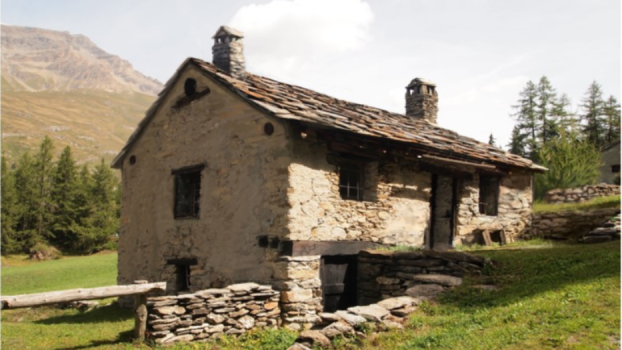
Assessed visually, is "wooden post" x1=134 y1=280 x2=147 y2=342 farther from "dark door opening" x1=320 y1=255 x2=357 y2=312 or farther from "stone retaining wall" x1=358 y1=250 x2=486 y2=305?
"stone retaining wall" x1=358 y1=250 x2=486 y2=305

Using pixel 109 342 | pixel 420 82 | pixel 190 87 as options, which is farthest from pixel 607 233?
pixel 109 342

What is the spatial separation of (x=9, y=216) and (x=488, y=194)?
38.5 m

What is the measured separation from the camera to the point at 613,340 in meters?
5.98

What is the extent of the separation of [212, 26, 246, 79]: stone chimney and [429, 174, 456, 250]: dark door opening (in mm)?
6533

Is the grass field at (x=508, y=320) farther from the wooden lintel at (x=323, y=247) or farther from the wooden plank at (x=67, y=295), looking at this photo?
the wooden lintel at (x=323, y=247)

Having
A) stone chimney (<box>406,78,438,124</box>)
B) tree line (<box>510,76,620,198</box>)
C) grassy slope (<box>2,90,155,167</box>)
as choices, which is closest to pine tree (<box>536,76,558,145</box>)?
tree line (<box>510,76,620,198</box>)

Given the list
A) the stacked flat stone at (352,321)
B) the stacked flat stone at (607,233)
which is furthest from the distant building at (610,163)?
the stacked flat stone at (352,321)

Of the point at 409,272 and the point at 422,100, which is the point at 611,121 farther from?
the point at 409,272

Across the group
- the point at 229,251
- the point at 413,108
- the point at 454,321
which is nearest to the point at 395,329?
the point at 454,321

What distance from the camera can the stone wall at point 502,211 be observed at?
14898mm

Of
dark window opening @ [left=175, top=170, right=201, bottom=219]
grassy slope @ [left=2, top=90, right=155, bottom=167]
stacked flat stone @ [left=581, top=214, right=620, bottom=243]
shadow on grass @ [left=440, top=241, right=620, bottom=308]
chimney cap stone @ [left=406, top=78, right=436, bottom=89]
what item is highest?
grassy slope @ [left=2, top=90, right=155, bottom=167]

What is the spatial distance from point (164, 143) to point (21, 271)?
61.1ft

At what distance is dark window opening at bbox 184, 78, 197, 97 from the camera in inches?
531

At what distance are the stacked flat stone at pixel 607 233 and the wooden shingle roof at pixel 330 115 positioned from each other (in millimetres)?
3459
